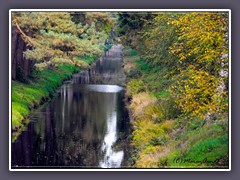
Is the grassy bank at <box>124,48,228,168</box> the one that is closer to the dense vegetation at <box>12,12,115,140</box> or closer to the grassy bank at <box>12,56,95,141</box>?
the dense vegetation at <box>12,12,115,140</box>

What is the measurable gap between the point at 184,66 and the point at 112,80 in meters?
22.3

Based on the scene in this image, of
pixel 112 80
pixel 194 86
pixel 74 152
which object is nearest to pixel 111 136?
pixel 74 152

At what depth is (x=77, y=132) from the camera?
83.6ft

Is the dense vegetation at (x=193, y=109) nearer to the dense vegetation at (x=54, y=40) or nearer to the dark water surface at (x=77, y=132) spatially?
the dark water surface at (x=77, y=132)

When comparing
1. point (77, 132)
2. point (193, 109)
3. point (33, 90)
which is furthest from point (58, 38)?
point (193, 109)

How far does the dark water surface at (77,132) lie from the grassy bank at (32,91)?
1.47 ft

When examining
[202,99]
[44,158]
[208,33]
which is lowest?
[44,158]

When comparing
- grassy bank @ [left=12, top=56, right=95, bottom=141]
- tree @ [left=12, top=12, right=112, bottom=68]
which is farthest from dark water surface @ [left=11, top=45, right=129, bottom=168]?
tree @ [left=12, top=12, right=112, bottom=68]

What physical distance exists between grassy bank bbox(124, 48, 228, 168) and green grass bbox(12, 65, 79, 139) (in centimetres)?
516

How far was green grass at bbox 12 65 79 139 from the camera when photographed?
2425cm

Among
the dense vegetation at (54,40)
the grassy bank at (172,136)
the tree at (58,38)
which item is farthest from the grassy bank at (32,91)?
the grassy bank at (172,136)

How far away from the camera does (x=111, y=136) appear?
24969mm

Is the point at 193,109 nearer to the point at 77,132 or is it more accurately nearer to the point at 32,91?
the point at 77,132
